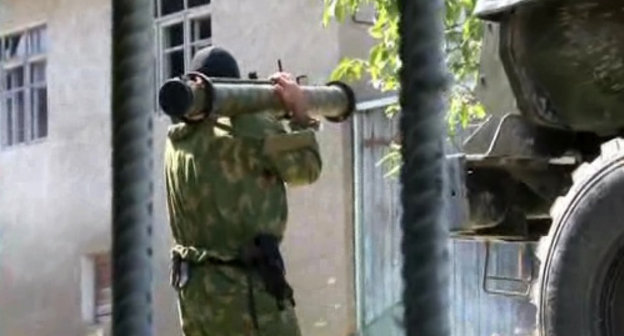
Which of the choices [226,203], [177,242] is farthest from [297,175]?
[177,242]

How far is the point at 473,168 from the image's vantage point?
5.30m

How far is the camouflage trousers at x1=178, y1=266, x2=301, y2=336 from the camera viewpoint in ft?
16.1

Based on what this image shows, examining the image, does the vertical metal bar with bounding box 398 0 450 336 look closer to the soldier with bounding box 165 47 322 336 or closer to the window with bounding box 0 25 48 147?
the soldier with bounding box 165 47 322 336

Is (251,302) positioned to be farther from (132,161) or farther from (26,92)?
(26,92)

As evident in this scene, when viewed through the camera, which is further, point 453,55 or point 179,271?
point 453,55

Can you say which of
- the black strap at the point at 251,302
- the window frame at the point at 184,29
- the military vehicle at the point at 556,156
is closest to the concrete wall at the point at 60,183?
the window frame at the point at 184,29

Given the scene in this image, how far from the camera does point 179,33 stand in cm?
1359

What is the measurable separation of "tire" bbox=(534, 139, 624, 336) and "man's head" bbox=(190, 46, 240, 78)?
108 centimetres

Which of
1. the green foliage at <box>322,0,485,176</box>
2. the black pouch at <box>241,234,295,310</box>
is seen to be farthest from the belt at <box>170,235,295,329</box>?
the green foliage at <box>322,0,485,176</box>

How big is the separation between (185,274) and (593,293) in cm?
131

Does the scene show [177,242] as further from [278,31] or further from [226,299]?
[278,31]

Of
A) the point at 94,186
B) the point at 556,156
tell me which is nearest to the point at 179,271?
the point at 556,156

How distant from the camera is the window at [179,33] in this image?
1326 cm

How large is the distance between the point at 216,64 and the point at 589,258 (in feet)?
4.10
